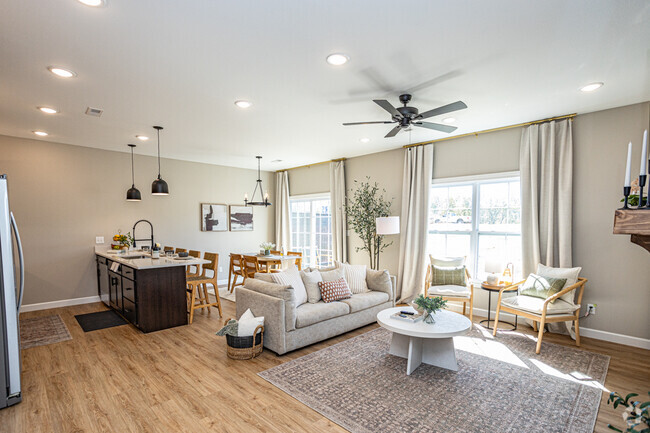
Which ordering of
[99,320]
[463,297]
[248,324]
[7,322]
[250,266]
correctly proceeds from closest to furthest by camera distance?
[7,322] < [248,324] < [463,297] < [99,320] < [250,266]

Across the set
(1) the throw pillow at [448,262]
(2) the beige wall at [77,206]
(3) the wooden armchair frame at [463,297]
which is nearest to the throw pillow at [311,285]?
(3) the wooden armchair frame at [463,297]

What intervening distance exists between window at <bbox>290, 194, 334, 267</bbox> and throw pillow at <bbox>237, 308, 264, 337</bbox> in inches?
148

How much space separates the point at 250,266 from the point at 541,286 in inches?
182

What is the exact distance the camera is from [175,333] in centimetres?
425

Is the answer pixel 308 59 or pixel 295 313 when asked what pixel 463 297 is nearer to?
pixel 295 313

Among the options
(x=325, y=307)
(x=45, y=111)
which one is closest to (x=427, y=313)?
(x=325, y=307)

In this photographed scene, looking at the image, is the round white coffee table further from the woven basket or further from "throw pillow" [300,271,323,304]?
the woven basket

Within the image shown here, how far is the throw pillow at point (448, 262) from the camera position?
16.3ft

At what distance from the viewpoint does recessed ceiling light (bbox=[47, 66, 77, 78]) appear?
2.83 m

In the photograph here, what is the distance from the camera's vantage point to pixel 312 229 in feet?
25.9

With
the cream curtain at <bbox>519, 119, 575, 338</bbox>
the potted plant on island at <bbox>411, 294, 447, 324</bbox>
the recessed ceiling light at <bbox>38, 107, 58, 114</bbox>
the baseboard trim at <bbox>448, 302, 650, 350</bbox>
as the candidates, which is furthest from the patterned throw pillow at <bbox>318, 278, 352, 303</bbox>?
the recessed ceiling light at <bbox>38, 107, 58, 114</bbox>

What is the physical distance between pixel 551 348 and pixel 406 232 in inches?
103

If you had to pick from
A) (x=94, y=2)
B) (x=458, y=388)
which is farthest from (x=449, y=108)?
(x=94, y=2)

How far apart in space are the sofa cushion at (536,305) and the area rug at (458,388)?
437mm
